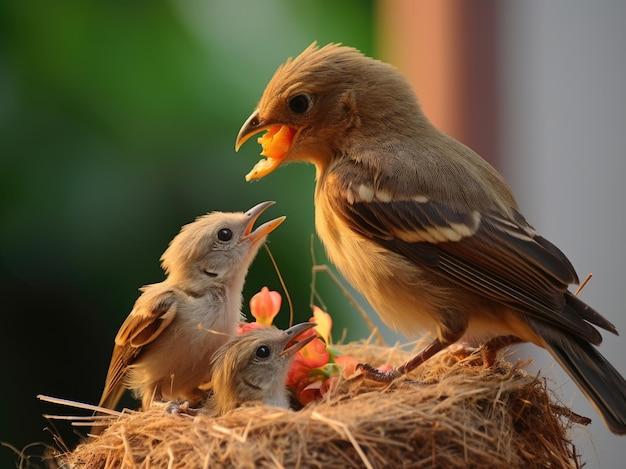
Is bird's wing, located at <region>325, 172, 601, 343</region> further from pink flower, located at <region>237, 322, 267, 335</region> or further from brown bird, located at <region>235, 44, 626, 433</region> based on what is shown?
pink flower, located at <region>237, 322, 267, 335</region>

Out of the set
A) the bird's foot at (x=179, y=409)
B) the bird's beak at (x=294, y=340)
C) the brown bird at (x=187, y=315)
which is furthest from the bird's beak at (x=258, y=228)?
the bird's foot at (x=179, y=409)

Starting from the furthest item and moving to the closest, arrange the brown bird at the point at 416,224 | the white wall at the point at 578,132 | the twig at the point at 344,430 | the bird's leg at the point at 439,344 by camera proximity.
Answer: the white wall at the point at 578,132 → the bird's leg at the point at 439,344 → the brown bird at the point at 416,224 → the twig at the point at 344,430

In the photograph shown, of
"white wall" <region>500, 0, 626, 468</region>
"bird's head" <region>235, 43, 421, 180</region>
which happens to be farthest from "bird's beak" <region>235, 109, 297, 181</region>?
"white wall" <region>500, 0, 626, 468</region>

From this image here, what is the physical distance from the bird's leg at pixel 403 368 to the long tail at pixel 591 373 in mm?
309

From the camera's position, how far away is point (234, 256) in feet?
10.2

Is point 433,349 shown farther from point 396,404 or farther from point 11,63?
point 11,63

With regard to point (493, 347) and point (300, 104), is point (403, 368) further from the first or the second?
point (300, 104)

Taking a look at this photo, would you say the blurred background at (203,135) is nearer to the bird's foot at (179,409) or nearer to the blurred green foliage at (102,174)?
the blurred green foliage at (102,174)

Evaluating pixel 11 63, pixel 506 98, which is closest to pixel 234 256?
pixel 11 63

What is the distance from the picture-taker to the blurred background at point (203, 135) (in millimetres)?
4027

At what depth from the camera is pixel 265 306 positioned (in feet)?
9.93

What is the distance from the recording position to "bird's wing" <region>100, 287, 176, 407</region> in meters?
2.88

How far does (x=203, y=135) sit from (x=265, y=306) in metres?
1.48

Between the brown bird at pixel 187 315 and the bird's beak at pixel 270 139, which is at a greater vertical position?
the bird's beak at pixel 270 139
